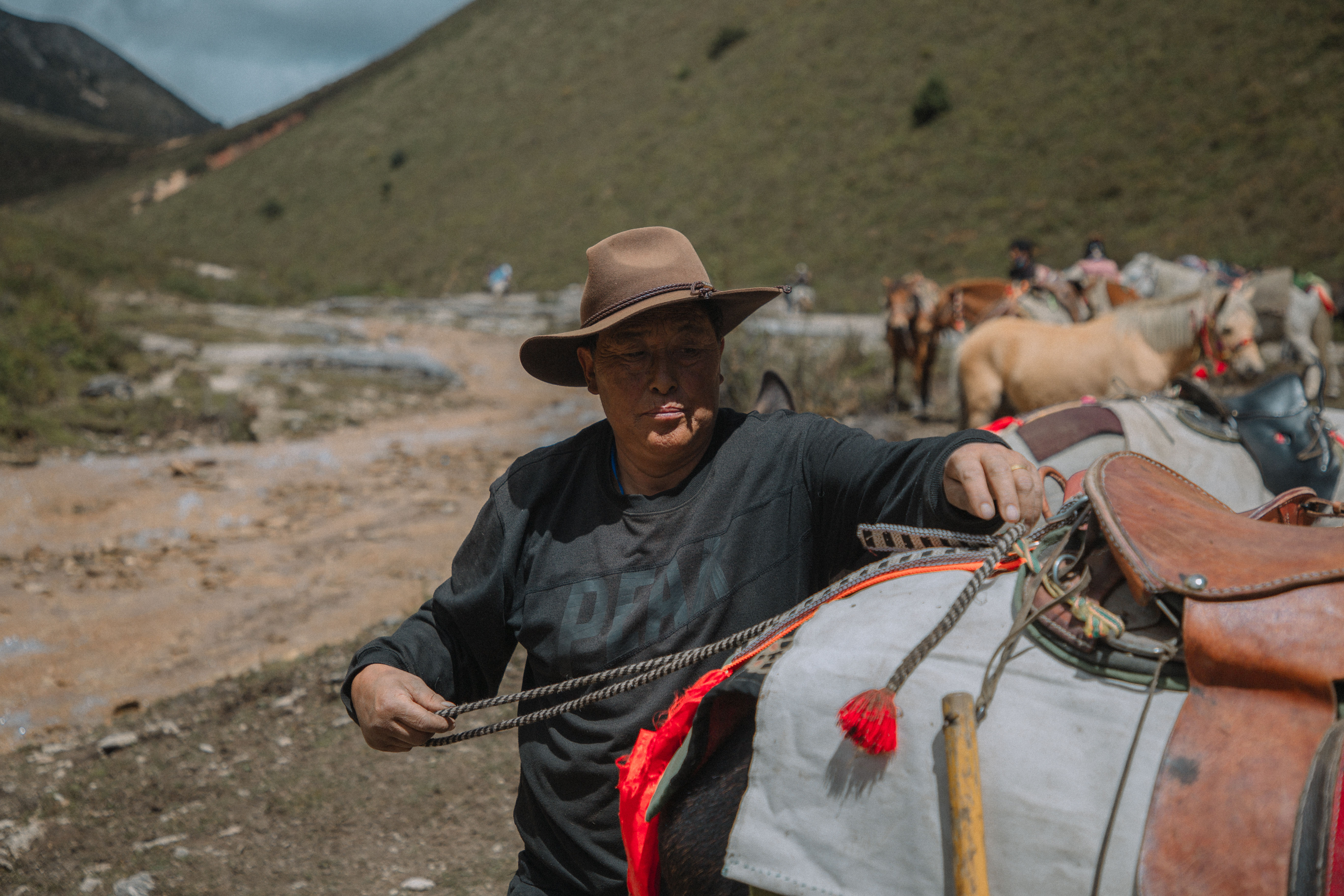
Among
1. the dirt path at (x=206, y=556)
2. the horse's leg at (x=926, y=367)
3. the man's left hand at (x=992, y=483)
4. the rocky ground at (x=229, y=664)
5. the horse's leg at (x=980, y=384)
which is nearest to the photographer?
the man's left hand at (x=992, y=483)

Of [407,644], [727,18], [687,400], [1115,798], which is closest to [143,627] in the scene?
[407,644]

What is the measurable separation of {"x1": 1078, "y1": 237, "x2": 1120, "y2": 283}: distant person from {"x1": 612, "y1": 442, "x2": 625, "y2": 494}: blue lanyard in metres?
9.16

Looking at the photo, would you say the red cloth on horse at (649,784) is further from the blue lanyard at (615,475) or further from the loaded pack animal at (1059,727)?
the blue lanyard at (615,475)

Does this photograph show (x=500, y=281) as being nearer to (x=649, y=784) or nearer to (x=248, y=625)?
(x=248, y=625)

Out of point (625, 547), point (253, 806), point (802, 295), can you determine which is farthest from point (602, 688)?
point (802, 295)

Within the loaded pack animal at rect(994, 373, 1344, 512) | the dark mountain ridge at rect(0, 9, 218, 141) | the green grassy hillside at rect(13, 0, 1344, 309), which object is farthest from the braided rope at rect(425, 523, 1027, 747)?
the dark mountain ridge at rect(0, 9, 218, 141)

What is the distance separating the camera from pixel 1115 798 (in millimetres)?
940

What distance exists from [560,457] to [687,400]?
33cm

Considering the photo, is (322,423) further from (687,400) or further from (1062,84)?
(1062,84)

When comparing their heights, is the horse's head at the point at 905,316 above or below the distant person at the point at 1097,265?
below

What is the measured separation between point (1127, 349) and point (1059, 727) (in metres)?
6.11

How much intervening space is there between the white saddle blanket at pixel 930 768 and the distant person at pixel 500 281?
27.8 metres

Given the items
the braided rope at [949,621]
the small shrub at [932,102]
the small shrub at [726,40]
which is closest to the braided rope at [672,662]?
the braided rope at [949,621]

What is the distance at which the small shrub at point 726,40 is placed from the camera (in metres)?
42.0
